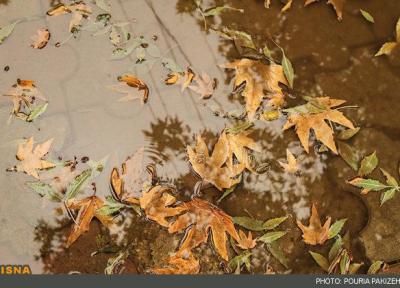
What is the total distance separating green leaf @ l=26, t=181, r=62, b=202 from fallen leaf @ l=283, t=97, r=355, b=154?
93cm

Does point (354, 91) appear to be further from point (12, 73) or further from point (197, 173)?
point (12, 73)

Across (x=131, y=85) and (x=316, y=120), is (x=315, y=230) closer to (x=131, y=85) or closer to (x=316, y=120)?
(x=316, y=120)

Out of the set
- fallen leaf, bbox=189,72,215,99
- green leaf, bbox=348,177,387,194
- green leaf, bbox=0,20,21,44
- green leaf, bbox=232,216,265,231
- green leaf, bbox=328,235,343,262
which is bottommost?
green leaf, bbox=328,235,343,262

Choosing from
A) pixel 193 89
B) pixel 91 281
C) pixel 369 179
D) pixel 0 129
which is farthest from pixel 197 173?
pixel 0 129

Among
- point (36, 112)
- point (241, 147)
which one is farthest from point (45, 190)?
point (241, 147)

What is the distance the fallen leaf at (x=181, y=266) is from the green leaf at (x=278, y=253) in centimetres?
28

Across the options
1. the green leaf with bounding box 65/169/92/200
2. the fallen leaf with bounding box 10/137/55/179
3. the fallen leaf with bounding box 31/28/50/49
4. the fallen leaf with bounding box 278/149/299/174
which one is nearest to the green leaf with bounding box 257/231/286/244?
the fallen leaf with bounding box 278/149/299/174

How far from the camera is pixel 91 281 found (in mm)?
1509

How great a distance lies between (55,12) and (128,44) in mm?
348

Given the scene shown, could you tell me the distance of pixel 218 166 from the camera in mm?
1564

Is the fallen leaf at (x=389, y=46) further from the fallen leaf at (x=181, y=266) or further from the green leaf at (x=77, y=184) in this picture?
the green leaf at (x=77, y=184)

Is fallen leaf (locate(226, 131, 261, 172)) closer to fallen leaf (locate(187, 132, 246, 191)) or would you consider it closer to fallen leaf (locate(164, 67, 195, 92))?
fallen leaf (locate(187, 132, 246, 191))

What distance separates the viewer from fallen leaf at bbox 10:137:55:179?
5.17 feet

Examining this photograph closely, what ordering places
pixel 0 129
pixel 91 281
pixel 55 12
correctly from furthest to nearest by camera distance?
pixel 55 12
pixel 0 129
pixel 91 281
